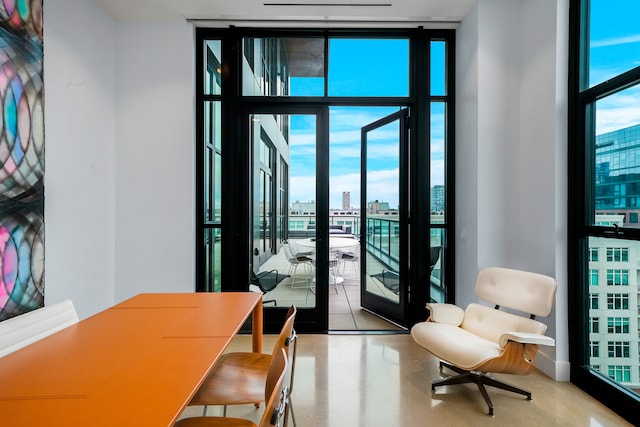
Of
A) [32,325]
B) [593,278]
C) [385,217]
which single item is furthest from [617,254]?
[32,325]

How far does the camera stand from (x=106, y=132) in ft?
10.8

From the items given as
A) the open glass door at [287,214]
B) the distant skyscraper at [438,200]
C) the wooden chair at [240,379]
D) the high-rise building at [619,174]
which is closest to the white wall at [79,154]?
the open glass door at [287,214]

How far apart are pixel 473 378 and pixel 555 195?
66.6 inches

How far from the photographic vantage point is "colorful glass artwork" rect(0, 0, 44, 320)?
215 centimetres

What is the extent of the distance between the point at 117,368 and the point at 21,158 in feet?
6.68

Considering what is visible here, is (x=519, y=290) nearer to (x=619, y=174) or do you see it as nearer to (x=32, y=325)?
(x=619, y=174)

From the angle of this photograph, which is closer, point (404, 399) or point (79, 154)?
point (404, 399)

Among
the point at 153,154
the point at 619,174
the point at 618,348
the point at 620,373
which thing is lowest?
the point at 620,373

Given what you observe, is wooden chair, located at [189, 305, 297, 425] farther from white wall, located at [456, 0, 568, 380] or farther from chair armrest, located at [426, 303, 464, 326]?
white wall, located at [456, 0, 568, 380]

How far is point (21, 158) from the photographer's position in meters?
2.27

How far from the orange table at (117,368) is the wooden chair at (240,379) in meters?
0.32

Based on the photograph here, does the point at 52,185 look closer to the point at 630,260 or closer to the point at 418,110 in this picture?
the point at 418,110

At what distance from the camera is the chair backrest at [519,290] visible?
7.88 feet

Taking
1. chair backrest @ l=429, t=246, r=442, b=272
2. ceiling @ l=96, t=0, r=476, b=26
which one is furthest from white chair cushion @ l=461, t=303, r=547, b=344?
ceiling @ l=96, t=0, r=476, b=26
